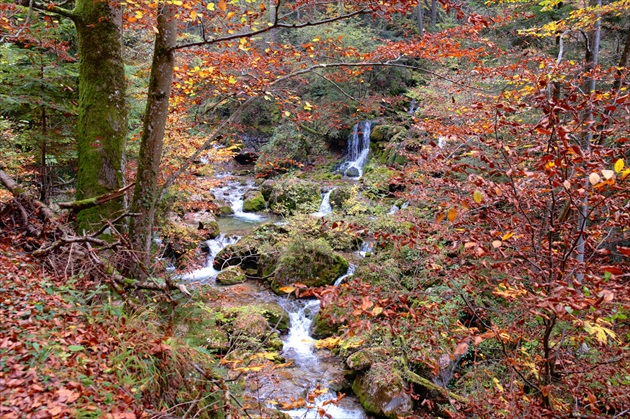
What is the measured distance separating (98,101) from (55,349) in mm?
3192

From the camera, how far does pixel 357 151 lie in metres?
19.7

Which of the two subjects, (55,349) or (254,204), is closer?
(55,349)

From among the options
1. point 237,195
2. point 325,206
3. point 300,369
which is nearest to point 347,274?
point 300,369

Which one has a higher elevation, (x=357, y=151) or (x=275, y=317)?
(x=357, y=151)

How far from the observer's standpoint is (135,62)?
34.2ft

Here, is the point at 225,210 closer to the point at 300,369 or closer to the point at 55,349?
the point at 300,369

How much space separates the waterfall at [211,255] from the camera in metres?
11.0

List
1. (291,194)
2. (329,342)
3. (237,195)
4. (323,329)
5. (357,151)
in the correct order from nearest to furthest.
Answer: (329,342), (323,329), (291,194), (237,195), (357,151)

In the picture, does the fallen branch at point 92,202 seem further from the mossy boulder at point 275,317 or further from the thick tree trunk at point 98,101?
the mossy boulder at point 275,317

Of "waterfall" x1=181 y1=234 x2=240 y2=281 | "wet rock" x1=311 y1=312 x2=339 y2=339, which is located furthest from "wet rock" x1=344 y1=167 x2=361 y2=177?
"wet rock" x1=311 y1=312 x2=339 y2=339

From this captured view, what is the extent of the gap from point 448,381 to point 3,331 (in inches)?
252

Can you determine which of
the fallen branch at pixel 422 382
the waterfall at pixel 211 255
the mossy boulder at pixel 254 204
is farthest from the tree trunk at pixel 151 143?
the mossy boulder at pixel 254 204

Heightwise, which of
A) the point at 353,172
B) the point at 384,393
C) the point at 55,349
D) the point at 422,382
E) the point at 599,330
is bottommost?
the point at 353,172

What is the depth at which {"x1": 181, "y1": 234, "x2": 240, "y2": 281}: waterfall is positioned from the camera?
10970 mm
